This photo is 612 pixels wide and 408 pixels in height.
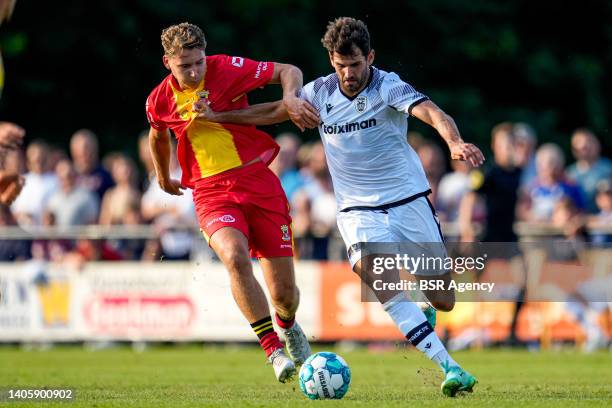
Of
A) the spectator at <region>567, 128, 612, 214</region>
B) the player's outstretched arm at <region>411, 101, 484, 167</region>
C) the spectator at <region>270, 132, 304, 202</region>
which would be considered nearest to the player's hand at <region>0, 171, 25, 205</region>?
the player's outstretched arm at <region>411, 101, 484, 167</region>

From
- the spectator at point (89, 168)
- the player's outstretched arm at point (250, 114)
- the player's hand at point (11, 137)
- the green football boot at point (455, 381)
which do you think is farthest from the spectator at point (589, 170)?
the player's hand at point (11, 137)

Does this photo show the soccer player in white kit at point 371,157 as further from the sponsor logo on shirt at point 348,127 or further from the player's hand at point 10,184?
the player's hand at point 10,184

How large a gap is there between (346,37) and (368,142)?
3.10 feet

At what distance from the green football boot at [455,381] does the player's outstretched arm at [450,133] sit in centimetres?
157

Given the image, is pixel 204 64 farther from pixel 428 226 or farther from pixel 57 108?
pixel 57 108

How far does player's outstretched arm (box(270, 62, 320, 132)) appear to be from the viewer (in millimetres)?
10766

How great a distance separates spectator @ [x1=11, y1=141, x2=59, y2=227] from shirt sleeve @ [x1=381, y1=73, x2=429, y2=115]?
402 inches

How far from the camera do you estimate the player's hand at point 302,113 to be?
10742mm

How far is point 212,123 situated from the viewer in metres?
11.4

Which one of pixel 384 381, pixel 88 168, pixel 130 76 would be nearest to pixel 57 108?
pixel 130 76

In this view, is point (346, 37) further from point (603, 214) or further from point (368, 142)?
point (603, 214)

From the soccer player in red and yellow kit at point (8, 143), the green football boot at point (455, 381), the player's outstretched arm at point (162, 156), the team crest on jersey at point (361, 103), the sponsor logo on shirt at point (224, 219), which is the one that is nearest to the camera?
the soccer player in red and yellow kit at point (8, 143)

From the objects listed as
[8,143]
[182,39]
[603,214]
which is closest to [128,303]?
[603,214]

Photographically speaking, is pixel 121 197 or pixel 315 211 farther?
pixel 121 197
